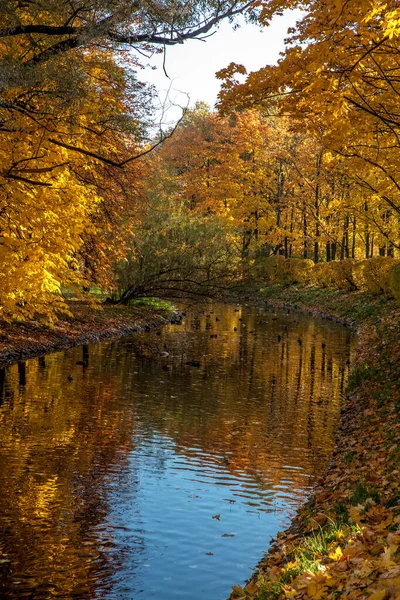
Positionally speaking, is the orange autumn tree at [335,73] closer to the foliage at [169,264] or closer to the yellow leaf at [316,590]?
the yellow leaf at [316,590]

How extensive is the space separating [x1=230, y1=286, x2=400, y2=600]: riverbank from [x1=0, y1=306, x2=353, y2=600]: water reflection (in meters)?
0.42

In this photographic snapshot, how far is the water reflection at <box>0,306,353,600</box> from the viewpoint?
649cm

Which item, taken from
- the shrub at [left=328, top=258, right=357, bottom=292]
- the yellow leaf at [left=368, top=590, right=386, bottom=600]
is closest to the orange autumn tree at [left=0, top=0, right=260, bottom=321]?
the yellow leaf at [left=368, top=590, right=386, bottom=600]

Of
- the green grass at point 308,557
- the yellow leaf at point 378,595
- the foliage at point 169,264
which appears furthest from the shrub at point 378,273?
the yellow leaf at point 378,595

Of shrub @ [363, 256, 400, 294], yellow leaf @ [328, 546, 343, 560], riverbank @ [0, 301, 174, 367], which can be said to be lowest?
yellow leaf @ [328, 546, 343, 560]

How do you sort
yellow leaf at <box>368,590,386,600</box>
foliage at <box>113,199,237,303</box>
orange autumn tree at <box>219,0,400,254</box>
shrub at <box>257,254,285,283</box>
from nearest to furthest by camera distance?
yellow leaf at <box>368,590,386,600</box>, orange autumn tree at <box>219,0,400,254</box>, foliage at <box>113,199,237,303</box>, shrub at <box>257,254,285,283</box>

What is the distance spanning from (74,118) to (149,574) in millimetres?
7326

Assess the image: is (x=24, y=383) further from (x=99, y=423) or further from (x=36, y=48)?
(x=36, y=48)

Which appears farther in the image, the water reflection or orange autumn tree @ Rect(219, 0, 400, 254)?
orange autumn tree @ Rect(219, 0, 400, 254)

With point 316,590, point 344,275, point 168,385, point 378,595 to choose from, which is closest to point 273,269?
point 344,275

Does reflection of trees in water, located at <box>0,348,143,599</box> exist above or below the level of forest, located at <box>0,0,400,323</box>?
below

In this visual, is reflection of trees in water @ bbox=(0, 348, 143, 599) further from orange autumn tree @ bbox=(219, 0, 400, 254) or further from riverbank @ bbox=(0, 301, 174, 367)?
orange autumn tree @ bbox=(219, 0, 400, 254)

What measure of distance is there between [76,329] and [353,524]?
16472mm

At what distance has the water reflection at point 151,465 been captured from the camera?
6.49 meters
